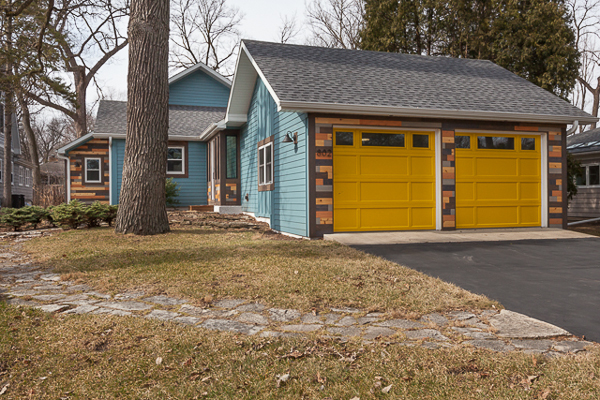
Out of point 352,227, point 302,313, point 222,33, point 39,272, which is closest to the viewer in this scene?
point 302,313

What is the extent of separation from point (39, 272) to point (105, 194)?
12.2 meters

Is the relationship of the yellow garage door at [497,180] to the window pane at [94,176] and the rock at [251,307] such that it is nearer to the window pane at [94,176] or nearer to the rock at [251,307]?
the rock at [251,307]

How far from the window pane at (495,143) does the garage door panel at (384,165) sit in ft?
6.25

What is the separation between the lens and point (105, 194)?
Result: 17.4m

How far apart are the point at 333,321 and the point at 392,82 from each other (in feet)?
26.0

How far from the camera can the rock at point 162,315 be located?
3900 millimetres

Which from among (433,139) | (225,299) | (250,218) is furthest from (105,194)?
(225,299)

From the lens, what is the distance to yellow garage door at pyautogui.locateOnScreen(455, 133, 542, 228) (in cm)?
1008

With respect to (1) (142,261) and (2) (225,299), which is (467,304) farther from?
(1) (142,261)

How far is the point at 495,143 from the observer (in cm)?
1034

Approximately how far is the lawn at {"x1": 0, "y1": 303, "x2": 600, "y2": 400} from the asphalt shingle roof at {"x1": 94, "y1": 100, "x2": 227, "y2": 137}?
47.2ft

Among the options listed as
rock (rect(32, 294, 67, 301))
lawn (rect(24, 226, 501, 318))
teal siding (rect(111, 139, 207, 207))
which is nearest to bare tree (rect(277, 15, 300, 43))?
teal siding (rect(111, 139, 207, 207))

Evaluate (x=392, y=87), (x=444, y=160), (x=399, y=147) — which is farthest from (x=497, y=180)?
(x=392, y=87)

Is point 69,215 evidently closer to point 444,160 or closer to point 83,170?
point 83,170
